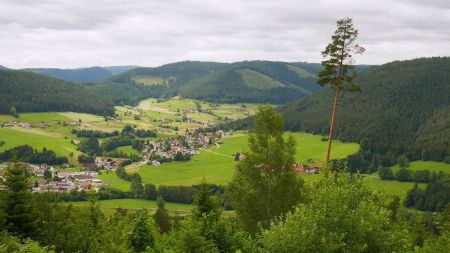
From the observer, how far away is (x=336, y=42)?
104ft

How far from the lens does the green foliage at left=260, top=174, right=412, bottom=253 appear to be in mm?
19281

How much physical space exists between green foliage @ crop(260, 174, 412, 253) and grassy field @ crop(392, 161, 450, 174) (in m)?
136

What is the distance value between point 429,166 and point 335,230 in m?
143

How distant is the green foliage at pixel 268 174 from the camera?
27266 millimetres

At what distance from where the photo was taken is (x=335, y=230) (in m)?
20.3

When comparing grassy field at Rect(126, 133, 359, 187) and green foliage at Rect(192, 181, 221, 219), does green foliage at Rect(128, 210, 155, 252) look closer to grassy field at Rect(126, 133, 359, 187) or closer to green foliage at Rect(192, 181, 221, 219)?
green foliage at Rect(192, 181, 221, 219)

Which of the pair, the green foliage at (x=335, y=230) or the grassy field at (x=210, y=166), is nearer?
the green foliage at (x=335, y=230)

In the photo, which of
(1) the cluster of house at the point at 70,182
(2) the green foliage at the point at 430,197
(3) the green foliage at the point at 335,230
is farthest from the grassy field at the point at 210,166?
(3) the green foliage at the point at 335,230

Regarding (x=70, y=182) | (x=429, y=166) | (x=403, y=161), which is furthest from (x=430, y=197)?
(x=70, y=182)

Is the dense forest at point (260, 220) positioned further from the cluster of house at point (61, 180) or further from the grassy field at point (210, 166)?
the grassy field at point (210, 166)

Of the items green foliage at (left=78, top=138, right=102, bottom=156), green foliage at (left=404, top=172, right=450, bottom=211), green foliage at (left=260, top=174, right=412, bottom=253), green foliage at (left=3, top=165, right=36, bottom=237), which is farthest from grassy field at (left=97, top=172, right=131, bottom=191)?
green foliage at (left=260, top=174, right=412, bottom=253)

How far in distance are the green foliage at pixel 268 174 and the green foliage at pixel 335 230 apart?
579cm

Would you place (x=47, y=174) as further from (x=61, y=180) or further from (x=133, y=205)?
(x=133, y=205)

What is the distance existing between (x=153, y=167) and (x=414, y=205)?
93.1m
